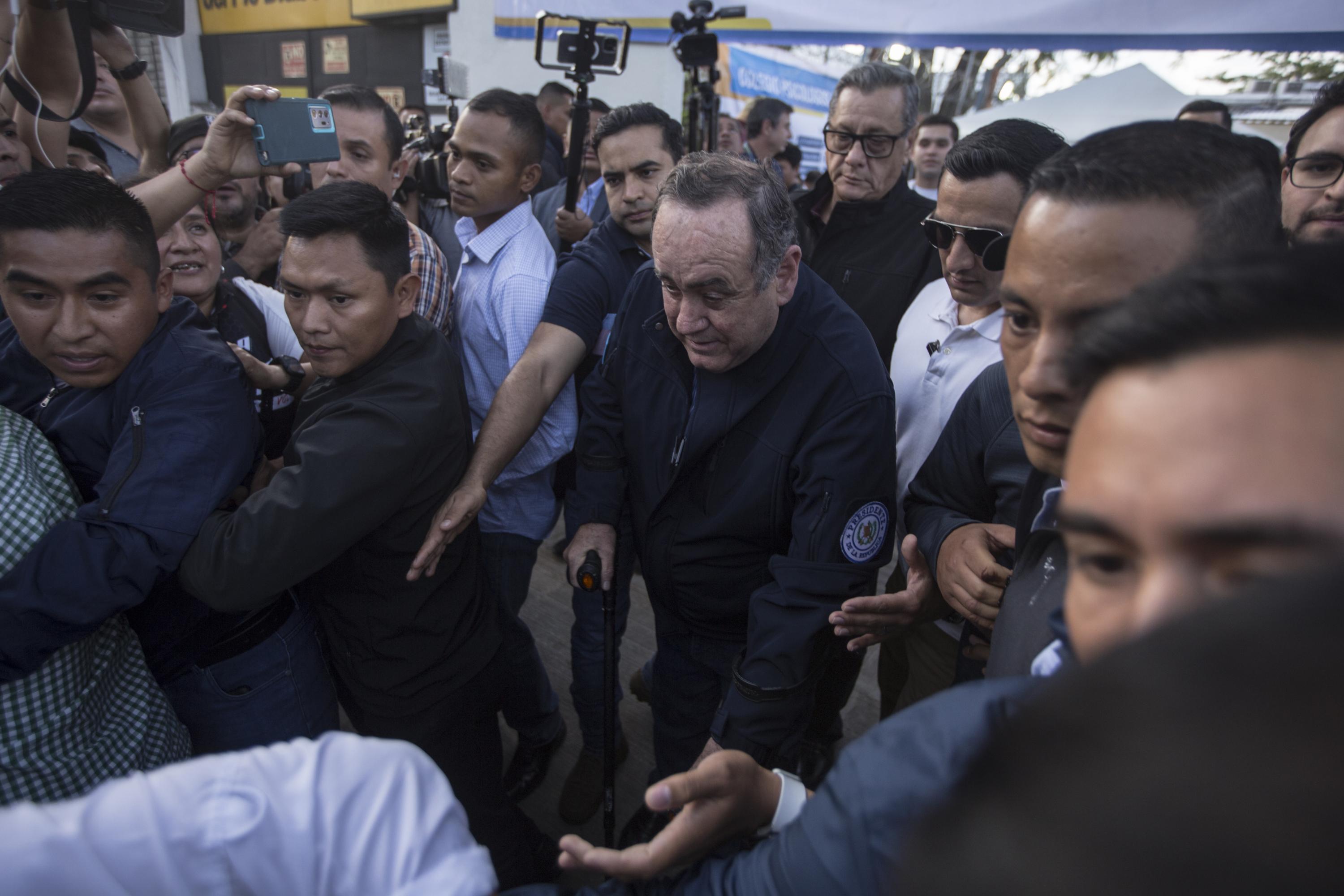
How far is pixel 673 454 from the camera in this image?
6.22 ft

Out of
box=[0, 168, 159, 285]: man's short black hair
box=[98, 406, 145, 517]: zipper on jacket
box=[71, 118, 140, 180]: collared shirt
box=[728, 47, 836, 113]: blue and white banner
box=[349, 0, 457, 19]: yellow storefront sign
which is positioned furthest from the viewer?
box=[728, 47, 836, 113]: blue and white banner

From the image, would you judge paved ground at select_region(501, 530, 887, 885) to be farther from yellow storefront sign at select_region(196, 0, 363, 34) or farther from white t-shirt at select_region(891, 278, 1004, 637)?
yellow storefront sign at select_region(196, 0, 363, 34)

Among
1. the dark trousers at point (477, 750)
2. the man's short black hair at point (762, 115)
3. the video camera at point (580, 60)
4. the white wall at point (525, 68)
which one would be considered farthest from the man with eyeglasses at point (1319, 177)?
the white wall at point (525, 68)

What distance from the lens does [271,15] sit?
1298 cm

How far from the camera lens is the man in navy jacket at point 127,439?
4.42 feet

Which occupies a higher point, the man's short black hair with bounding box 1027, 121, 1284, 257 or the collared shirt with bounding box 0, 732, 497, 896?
the man's short black hair with bounding box 1027, 121, 1284, 257

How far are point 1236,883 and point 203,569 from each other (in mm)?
1681

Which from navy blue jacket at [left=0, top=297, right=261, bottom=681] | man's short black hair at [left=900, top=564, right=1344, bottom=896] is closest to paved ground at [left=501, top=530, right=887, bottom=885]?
navy blue jacket at [left=0, top=297, right=261, bottom=681]

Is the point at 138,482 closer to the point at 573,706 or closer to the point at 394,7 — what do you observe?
the point at 573,706

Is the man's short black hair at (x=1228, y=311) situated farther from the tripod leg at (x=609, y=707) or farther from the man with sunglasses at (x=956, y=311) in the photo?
the tripod leg at (x=609, y=707)

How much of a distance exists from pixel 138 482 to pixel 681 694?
156cm

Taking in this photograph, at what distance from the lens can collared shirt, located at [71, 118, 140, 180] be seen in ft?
10.9

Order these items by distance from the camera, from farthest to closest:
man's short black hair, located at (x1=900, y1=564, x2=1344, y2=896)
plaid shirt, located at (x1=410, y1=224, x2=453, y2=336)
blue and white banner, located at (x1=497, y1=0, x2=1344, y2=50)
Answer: blue and white banner, located at (x1=497, y1=0, x2=1344, y2=50) < plaid shirt, located at (x1=410, y1=224, x2=453, y2=336) < man's short black hair, located at (x1=900, y1=564, x2=1344, y2=896)

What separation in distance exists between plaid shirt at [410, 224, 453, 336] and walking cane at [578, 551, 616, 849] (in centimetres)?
94
